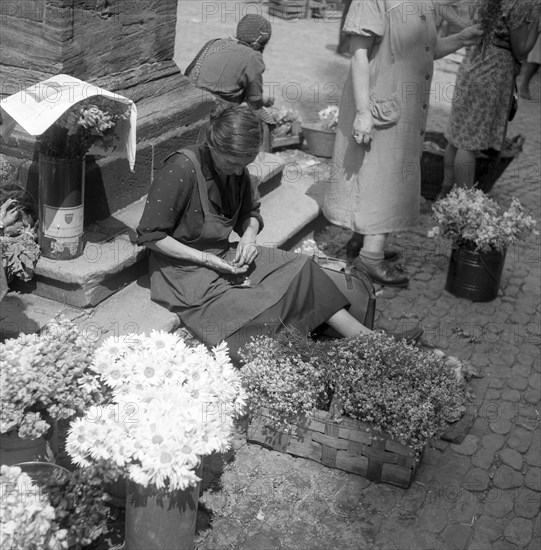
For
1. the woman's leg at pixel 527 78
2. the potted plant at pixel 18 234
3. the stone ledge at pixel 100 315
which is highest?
the potted plant at pixel 18 234

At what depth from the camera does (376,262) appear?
6008 mm

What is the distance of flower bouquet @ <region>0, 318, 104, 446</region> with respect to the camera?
121 inches

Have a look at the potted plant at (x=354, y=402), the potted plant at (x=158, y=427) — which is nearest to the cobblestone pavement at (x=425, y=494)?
the potted plant at (x=354, y=402)

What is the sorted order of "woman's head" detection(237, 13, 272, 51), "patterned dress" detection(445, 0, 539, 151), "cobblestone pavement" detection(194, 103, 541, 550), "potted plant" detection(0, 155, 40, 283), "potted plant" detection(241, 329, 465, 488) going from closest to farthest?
"cobblestone pavement" detection(194, 103, 541, 550) < "potted plant" detection(241, 329, 465, 488) < "potted plant" detection(0, 155, 40, 283) < "woman's head" detection(237, 13, 272, 51) < "patterned dress" detection(445, 0, 539, 151)

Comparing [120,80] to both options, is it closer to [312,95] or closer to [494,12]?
[494,12]

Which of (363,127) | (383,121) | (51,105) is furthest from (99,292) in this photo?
(383,121)

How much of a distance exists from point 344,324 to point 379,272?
1537 mm

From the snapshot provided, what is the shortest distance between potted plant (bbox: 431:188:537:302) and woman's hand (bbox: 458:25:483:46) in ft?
4.02

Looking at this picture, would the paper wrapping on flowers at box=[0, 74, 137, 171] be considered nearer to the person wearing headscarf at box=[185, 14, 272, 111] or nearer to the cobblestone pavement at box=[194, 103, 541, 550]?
the cobblestone pavement at box=[194, 103, 541, 550]

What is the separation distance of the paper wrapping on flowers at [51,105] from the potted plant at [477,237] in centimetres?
248

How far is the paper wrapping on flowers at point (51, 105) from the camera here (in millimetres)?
3988

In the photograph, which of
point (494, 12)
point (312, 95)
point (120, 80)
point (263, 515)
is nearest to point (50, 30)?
point (120, 80)

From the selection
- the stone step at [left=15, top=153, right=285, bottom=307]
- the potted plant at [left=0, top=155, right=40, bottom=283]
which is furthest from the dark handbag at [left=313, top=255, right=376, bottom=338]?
the potted plant at [left=0, top=155, right=40, bottom=283]

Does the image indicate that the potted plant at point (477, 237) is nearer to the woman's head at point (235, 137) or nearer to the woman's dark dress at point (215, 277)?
the woman's dark dress at point (215, 277)
